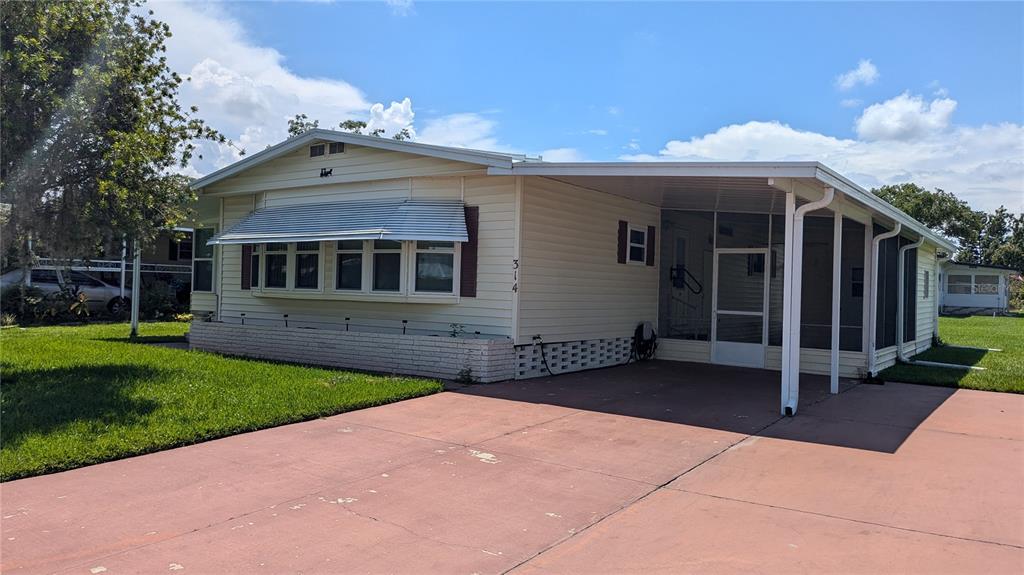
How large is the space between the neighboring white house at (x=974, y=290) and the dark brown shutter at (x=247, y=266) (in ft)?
121

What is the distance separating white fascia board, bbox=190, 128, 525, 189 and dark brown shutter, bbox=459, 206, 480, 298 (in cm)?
87

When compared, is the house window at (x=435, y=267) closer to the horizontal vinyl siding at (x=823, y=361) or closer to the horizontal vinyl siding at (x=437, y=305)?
the horizontal vinyl siding at (x=437, y=305)

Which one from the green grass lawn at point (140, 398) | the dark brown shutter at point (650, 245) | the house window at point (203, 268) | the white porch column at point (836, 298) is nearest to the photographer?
the green grass lawn at point (140, 398)

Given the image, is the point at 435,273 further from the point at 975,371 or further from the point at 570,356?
the point at 975,371

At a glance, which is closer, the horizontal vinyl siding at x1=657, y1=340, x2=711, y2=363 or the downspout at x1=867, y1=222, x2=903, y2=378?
the downspout at x1=867, y1=222, x2=903, y2=378

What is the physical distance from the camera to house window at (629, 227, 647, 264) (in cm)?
1327

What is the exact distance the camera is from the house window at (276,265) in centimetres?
1357

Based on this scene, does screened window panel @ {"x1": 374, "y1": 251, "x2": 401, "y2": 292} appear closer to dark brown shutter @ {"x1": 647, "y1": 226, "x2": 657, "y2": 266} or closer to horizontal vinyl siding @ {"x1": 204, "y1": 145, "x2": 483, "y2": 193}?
horizontal vinyl siding @ {"x1": 204, "y1": 145, "x2": 483, "y2": 193}

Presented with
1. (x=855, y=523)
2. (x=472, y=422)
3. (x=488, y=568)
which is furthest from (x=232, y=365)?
(x=855, y=523)

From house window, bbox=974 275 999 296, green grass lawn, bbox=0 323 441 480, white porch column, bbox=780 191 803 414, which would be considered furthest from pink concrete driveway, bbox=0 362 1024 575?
house window, bbox=974 275 999 296

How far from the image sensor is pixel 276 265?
13.7 m

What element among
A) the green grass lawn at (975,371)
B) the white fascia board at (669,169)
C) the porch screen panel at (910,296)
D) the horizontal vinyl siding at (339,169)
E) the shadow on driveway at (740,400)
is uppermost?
the horizontal vinyl siding at (339,169)

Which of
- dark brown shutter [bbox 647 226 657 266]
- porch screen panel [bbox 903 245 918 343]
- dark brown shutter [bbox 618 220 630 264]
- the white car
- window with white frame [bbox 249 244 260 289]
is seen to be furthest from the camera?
the white car

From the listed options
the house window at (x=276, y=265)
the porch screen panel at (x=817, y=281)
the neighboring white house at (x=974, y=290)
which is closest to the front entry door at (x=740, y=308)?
the porch screen panel at (x=817, y=281)
